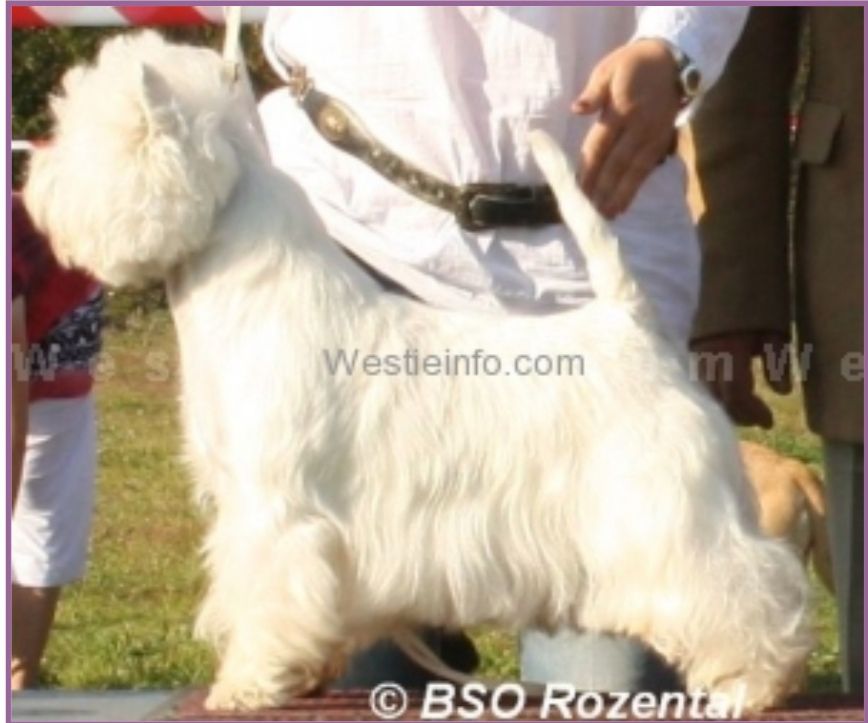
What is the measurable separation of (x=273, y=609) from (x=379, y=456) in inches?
6.1

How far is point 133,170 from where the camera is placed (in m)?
1.80

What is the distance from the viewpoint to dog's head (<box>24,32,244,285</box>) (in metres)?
1.80

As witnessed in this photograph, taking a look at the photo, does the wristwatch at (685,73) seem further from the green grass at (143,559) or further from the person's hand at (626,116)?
the green grass at (143,559)

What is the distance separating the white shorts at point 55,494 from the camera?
12.4 ft

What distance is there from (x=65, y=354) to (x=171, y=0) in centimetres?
67

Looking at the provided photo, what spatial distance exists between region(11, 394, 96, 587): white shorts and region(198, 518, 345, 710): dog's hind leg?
194cm

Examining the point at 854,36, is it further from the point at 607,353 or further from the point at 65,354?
the point at 65,354

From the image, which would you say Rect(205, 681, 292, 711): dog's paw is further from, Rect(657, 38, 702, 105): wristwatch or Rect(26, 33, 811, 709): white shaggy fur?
Rect(657, 38, 702, 105): wristwatch

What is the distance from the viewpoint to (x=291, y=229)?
6.16 feet

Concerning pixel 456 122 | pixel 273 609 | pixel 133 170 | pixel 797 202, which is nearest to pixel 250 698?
pixel 273 609

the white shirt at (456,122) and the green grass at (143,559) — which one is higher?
the white shirt at (456,122)

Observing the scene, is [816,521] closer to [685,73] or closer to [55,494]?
[55,494]

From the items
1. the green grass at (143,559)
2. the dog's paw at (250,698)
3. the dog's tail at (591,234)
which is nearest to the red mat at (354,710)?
the dog's paw at (250,698)

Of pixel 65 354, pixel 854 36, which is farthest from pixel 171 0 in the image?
pixel 854 36
